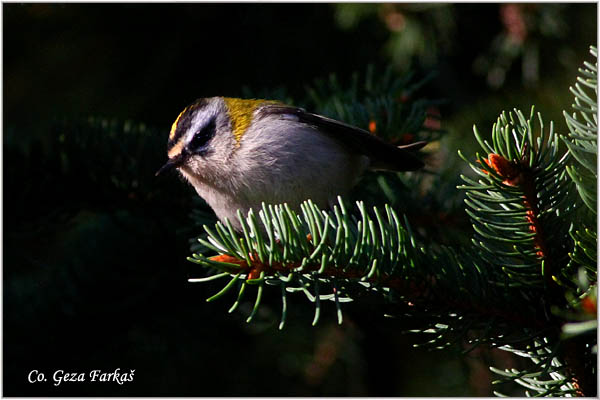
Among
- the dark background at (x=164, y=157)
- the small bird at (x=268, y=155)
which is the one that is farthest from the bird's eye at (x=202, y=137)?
the dark background at (x=164, y=157)

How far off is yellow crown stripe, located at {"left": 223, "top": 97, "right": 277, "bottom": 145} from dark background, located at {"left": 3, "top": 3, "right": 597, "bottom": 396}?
127mm

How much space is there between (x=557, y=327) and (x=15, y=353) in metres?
1.40

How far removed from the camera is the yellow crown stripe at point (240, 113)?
1658 millimetres

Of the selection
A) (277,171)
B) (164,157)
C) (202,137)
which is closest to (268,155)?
(277,171)

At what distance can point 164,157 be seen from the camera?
1.70 metres

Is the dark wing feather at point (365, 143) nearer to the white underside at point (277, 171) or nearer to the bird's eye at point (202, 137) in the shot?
the white underside at point (277, 171)

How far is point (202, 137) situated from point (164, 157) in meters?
0.14

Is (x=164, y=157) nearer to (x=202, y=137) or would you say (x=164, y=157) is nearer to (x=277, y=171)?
(x=202, y=137)

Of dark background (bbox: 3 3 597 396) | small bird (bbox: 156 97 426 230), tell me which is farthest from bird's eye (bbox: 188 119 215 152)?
dark background (bbox: 3 3 597 396)

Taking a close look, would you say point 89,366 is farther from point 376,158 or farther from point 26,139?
point 376,158

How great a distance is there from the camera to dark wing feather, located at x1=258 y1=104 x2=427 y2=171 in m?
1.47

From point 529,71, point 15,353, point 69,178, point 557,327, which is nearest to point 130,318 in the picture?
point 15,353

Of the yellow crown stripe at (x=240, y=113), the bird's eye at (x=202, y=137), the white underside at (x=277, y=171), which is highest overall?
the yellow crown stripe at (x=240, y=113)

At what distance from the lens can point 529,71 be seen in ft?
7.38
